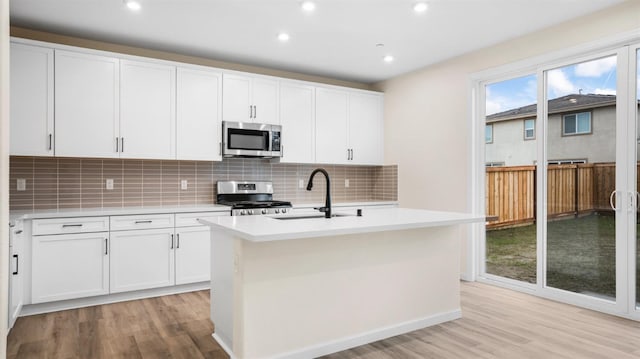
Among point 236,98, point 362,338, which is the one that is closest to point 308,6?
point 236,98

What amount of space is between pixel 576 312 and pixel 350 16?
3.23 meters

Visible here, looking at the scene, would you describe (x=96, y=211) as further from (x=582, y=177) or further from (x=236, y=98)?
(x=582, y=177)

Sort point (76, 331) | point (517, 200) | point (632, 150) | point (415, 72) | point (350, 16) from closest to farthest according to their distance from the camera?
1. point (76, 331)
2. point (632, 150)
3. point (350, 16)
4. point (517, 200)
5. point (415, 72)

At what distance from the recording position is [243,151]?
465 centimetres

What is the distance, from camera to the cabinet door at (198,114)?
14.3 ft

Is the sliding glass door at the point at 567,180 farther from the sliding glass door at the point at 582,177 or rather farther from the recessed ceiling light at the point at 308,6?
the recessed ceiling light at the point at 308,6

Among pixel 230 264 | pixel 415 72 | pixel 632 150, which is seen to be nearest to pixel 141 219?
pixel 230 264

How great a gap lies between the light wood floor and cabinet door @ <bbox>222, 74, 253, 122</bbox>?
208 centimetres

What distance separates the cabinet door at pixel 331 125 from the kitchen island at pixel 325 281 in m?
2.27

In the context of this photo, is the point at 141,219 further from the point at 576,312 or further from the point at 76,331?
the point at 576,312

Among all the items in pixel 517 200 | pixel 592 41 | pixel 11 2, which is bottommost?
pixel 517 200

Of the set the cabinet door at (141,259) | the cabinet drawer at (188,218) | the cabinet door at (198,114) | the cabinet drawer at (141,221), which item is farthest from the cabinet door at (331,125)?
the cabinet door at (141,259)

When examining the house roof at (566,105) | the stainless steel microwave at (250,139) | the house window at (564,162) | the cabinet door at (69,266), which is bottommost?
the cabinet door at (69,266)

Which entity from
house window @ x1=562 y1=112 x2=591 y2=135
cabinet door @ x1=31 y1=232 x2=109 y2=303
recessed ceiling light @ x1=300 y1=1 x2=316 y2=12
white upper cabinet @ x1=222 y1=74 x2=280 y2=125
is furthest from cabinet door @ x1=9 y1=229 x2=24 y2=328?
house window @ x1=562 y1=112 x2=591 y2=135
